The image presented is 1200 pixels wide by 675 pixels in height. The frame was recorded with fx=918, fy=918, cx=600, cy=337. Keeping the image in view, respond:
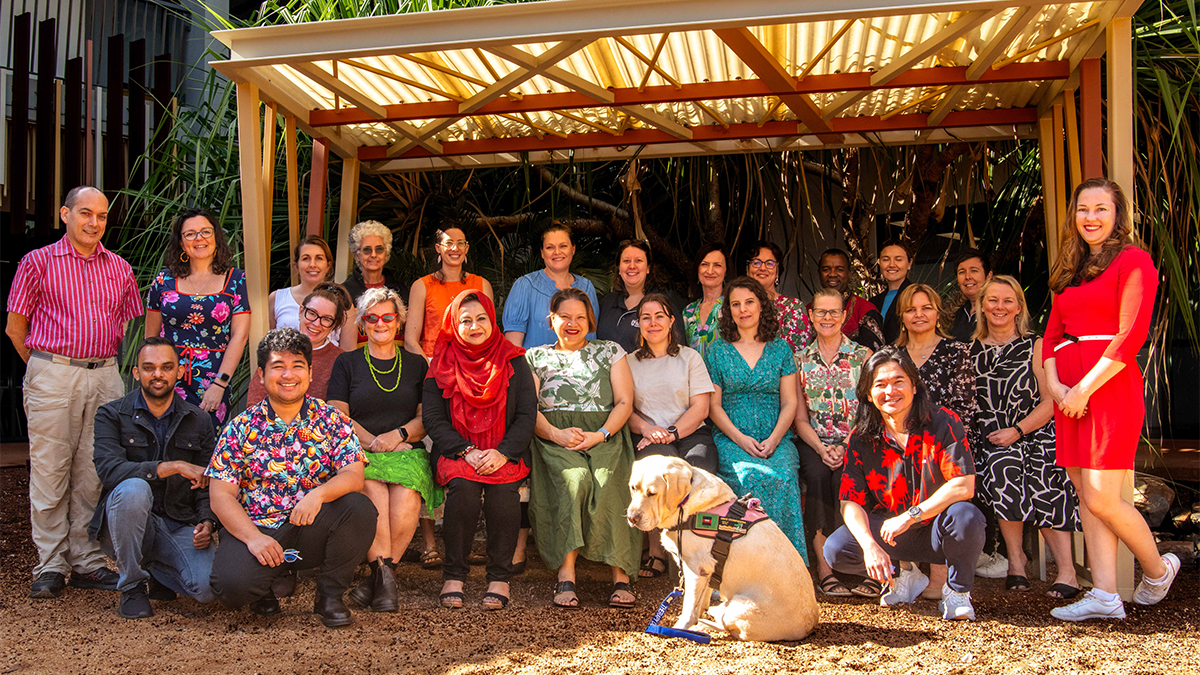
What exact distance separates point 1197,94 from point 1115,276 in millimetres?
2309

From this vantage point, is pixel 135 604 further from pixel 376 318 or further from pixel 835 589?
pixel 835 589

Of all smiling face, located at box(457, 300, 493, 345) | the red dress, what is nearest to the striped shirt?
smiling face, located at box(457, 300, 493, 345)

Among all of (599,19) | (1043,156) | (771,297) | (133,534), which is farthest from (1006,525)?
(133,534)

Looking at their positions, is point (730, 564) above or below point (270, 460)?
below

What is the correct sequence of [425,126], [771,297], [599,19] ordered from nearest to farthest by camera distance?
[599,19] < [771,297] < [425,126]

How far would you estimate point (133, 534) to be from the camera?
11.7ft

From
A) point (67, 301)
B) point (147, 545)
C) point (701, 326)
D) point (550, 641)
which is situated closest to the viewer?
point (550, 641)

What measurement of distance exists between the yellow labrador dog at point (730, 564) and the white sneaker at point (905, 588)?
60 centimetres

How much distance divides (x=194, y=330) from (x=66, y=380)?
557 mm

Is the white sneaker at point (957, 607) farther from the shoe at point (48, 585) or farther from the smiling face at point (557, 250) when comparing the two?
the shoe at point (48, 585)

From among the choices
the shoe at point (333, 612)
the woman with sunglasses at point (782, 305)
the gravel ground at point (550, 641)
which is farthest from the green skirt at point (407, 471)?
the woman with sunglasses at point (782, 305)

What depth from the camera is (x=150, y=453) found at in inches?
148

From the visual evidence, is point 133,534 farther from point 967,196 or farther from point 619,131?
point 967,196

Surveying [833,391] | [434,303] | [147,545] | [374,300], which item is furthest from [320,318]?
[833,391]
